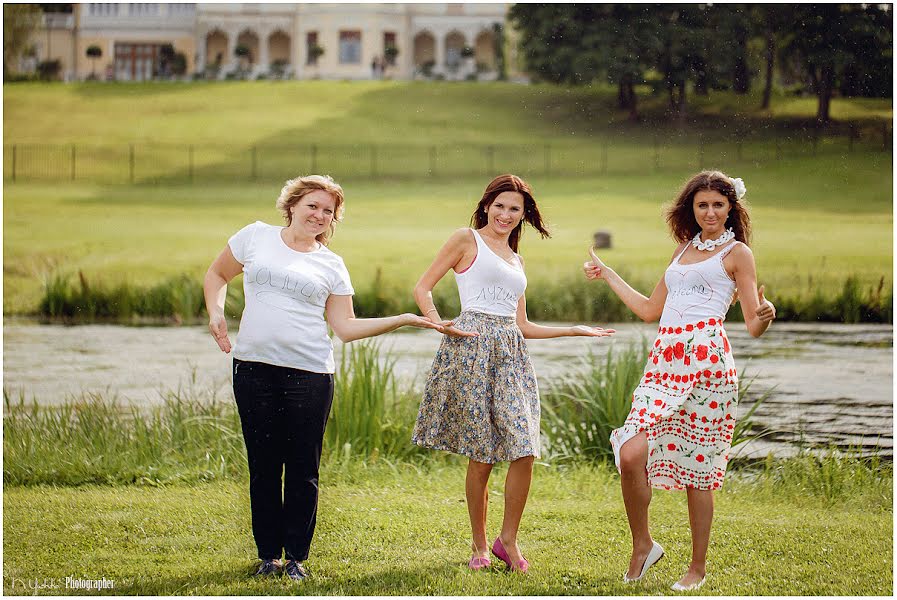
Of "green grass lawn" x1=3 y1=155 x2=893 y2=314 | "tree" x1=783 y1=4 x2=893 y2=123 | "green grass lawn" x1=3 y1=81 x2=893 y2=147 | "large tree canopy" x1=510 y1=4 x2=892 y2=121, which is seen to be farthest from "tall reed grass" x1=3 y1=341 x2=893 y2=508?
"green grass lawn" x1=3 y1=155 x2=893 y2=314

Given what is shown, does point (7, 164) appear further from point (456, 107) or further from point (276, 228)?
point (276, 228)

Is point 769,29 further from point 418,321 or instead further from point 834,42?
point 418,321

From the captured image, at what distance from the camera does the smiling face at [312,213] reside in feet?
12.0

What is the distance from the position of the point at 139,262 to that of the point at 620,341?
313 inches

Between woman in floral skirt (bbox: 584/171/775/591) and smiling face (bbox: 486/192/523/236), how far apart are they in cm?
61

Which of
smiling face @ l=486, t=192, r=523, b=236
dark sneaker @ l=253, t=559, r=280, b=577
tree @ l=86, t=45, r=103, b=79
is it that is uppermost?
tree @ l=86, t=45, r=103, b=79

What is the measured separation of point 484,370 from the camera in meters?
3.78

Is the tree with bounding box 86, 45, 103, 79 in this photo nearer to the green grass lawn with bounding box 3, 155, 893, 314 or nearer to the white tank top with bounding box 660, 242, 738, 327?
the green grass lawn with bounding box 3, 155, 893, 314

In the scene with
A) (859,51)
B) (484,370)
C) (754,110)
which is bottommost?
(484,370)

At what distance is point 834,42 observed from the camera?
10680mm

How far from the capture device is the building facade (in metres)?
13.0

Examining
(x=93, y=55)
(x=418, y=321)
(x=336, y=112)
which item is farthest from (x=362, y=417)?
(x=336, y=112)

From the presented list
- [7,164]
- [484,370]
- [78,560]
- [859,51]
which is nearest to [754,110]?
[859,51]

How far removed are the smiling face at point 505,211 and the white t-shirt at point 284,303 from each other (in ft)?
2.08
